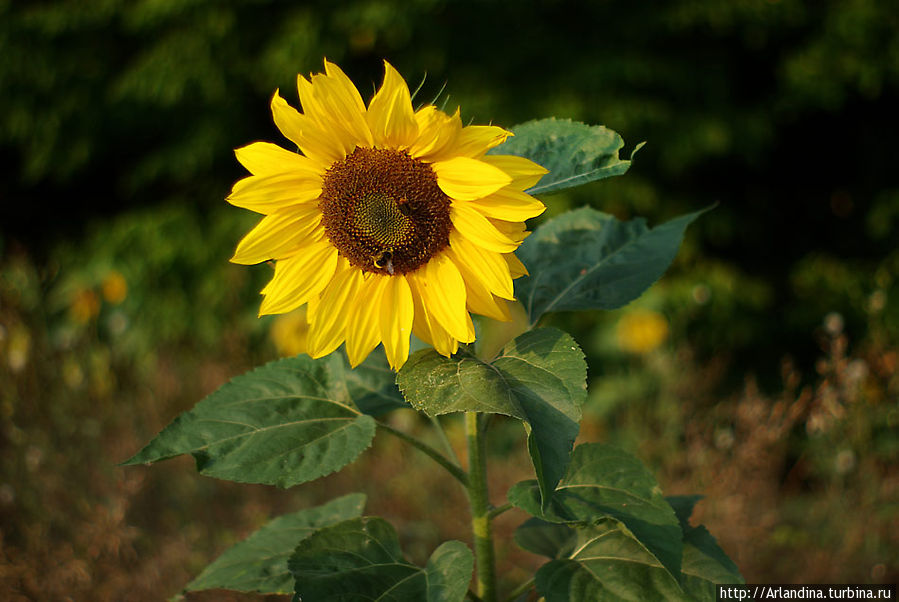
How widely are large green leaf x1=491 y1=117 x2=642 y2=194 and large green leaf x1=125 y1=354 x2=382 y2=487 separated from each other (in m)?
0.33

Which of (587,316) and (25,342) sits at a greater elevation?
(25,342)

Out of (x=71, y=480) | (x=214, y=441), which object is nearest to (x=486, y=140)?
(x=214, y=441)

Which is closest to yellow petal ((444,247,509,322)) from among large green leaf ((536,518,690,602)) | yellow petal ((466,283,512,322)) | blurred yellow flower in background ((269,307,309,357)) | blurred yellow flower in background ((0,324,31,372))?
yellow petal ((466,283,512,322))

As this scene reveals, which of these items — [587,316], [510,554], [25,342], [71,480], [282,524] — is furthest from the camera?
[587,316]

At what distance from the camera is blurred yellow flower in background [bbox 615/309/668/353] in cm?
345

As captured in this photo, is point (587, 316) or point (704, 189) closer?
point (587, 316)

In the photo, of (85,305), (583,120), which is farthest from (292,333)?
(583,120)

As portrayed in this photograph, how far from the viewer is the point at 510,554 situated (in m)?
2.54

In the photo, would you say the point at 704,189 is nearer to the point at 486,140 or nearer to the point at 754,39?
the point at 754,39

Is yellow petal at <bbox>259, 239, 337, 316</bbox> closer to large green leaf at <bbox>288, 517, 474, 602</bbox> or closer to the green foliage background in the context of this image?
large green leaf at <bbox>288, 517, 474, 602</bbox>

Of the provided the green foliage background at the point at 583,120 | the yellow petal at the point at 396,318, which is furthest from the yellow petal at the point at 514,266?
the green foliage background at the point at 583,120

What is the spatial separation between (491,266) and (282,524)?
50cm

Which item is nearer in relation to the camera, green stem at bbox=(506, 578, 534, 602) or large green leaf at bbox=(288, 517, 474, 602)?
large green leaf at bbox=(288, 517, 474, 602)

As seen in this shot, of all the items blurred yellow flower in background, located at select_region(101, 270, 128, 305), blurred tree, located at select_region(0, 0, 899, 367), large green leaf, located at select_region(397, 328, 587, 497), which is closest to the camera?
large green leaf, located at select_region(397, 328, 587, 497)
